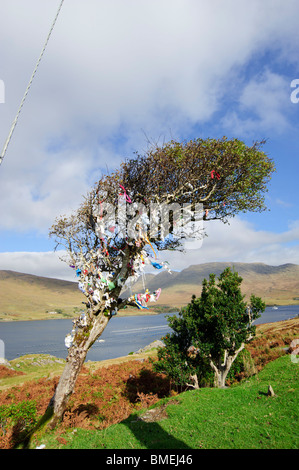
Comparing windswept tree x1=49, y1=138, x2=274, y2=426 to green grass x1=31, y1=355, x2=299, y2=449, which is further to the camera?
windswept tree x1=49, y1=138, x2=274, y2=426

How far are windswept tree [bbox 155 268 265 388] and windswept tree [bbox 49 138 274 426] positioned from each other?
12.7 ft

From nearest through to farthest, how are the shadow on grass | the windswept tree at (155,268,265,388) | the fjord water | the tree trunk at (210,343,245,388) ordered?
the shadow on grass → the windswept tree at (155,268,265,388) → the tree trunk at (210,343,245,388) → the fjord water

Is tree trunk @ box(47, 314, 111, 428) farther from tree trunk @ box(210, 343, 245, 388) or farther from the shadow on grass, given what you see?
tree trunk @ box(210, 343, 245, 388)

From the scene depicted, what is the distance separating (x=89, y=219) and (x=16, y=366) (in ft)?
83.2

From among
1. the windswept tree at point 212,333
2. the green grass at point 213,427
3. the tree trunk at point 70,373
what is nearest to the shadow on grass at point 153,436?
the green grass at point 213,427

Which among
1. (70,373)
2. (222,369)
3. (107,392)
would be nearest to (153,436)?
(70,373)

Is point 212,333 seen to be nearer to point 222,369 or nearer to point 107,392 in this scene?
point 222,369

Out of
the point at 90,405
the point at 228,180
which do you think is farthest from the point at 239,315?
the point at 90,405

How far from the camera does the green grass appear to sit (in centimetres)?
704

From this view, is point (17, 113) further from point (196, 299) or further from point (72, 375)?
point (196, 299)

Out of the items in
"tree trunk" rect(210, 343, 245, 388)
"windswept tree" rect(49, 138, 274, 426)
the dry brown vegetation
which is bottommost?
the dry brown vegetation

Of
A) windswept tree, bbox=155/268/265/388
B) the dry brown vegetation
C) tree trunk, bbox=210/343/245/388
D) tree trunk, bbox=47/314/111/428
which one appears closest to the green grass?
tree trunk, bbox=47/314/111/428

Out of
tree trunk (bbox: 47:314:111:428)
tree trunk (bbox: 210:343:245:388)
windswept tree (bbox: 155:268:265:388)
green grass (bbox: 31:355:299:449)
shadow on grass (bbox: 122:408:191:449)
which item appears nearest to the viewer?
green grass (bbox: 31:355:299:449)

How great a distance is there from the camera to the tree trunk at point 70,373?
8.99 meters
